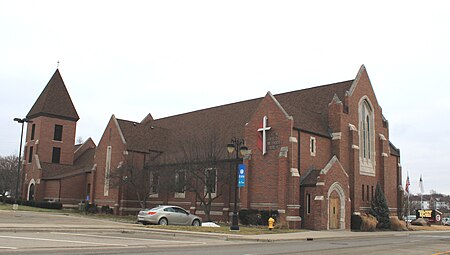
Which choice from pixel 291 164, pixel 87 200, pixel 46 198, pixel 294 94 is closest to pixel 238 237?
pixel 291 164

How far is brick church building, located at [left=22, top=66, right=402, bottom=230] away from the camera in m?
36.1

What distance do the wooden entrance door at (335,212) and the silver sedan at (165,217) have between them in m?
11.4

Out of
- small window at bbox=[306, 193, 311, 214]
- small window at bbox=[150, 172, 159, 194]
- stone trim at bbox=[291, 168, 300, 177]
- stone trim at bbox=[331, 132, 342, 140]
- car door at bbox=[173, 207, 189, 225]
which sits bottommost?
car door at bbox=[173, 207, 189, 225]

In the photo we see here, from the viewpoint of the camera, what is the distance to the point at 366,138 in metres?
44.2

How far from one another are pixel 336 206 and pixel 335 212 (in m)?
0.49

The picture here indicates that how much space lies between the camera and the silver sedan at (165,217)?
30.1 meters

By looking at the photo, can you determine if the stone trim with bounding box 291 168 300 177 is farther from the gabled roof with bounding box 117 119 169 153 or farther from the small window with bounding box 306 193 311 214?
the gabled roof with bounding box 117 119 169 153

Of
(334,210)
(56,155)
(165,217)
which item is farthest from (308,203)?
(56,155)

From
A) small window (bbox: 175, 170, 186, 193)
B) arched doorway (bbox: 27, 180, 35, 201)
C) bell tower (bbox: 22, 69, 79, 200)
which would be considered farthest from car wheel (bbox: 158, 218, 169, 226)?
arched doorway (bbox: 27, 180, 35, 201)

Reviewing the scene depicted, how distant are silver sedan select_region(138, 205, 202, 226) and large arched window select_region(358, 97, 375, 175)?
61.5 ft

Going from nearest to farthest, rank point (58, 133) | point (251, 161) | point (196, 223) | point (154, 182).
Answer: point (196, 223), point (251, 161), point (154, 182), point (58, 133)

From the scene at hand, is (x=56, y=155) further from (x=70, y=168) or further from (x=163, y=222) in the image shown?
(x=163, y=222)

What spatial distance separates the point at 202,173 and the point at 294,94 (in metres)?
13.8

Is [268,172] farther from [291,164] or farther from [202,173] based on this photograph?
[202,173]
